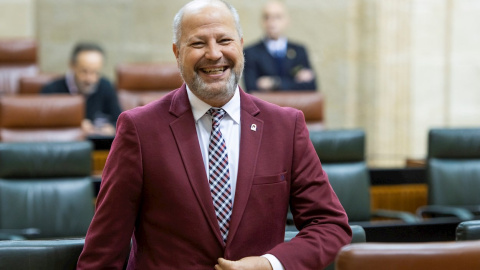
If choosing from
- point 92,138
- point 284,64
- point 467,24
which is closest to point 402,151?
point 467,24

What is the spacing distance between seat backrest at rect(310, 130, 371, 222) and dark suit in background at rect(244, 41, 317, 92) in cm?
148

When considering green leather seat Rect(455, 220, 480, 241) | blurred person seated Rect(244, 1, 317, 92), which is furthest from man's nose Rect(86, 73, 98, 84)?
green leather seat Rect(455, 220, 480, 241)

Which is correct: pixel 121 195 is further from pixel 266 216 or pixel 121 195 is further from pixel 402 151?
pixel 402 151

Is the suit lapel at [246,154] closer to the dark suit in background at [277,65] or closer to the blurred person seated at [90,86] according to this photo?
the dark suit in background at [277,65]

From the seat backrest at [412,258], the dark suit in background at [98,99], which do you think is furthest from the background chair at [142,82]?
the seat backrest at [412,258]

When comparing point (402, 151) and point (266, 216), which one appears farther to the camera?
point (402, 151)

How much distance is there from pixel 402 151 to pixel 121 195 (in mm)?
4843

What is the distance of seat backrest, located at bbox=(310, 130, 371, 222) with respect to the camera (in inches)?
132

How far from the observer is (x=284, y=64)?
16.8 feet

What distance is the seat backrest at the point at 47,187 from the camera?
3.14 metres

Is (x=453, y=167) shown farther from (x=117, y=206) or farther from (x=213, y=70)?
(x=117, y=206)

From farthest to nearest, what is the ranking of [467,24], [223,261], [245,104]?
[467,24]
[245,104]
[223,261]

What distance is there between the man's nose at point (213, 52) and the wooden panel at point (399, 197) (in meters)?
2.46

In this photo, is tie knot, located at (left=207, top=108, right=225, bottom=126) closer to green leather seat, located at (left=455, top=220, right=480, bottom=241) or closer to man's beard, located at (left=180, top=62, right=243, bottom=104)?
man's beard, located at (left=180, top=62, right=243, bottom=104)
